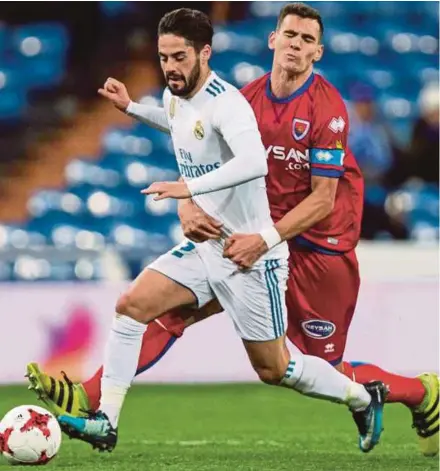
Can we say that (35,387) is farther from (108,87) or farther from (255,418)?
(255,418)

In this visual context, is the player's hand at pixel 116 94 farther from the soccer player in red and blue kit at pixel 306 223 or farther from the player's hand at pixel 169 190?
the player's hand at pixel 169 190

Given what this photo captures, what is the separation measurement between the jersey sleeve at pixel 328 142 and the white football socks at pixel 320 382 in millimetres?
841

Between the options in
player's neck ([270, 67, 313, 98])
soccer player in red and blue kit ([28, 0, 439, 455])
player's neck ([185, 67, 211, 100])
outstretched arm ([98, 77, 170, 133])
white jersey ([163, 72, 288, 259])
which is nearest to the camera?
white jersey ([163, 72, 288, 259])

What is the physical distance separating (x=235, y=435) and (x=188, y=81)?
234 centimetres

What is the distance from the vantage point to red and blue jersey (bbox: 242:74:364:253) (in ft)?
19.1

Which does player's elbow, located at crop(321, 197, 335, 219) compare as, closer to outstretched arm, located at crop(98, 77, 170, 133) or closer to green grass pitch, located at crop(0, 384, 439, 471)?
outstretched arm, located at crop(98, 77, 170, 133)

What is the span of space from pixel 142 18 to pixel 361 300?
16.4 feet

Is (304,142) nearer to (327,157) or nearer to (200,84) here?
(327,157)

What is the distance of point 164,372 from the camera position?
9672 millimetres

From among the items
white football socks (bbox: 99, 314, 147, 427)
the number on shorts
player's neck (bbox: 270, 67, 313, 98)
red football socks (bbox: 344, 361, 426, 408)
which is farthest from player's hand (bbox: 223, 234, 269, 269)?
red football socks (bbox: 344, 361, 426, 408)

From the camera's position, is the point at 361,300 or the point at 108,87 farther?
the point at 361,300

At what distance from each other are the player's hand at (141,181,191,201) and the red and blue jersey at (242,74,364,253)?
2.49ft

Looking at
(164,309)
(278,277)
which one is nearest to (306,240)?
(278,277)

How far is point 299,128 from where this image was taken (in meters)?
5.89
